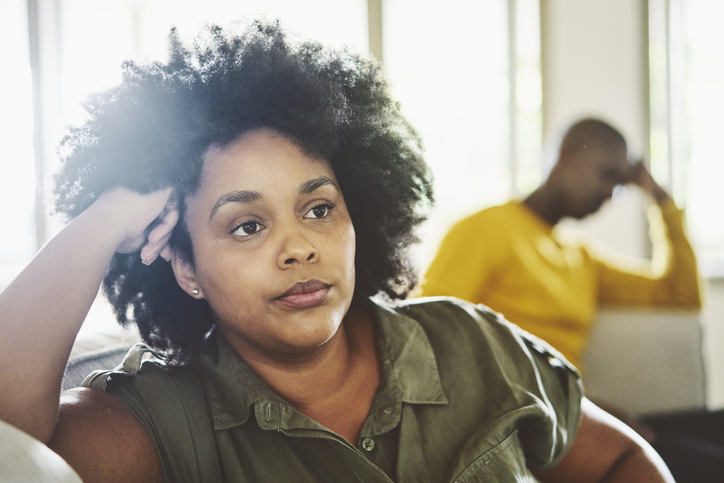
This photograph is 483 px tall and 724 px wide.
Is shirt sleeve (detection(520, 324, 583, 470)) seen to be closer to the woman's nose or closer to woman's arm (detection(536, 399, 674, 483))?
woman's arm (detection(536, 399, 674, 483))

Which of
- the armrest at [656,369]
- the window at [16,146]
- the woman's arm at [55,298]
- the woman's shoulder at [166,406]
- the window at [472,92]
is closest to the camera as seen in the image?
the woman's arm at [55,298]

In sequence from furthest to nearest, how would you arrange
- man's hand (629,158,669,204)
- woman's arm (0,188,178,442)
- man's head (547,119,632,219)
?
man's hand (629,158,669,204) → man's head (547,119,632,219) → woman's arm (0,188,178,442)

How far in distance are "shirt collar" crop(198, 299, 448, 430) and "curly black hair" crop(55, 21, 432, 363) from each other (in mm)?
84

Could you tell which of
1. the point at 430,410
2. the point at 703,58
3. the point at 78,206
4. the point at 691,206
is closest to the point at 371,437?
the point at 430,410

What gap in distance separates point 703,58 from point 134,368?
4204mm

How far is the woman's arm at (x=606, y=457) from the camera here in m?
1.05

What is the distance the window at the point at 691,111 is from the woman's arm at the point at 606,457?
326 centimetres

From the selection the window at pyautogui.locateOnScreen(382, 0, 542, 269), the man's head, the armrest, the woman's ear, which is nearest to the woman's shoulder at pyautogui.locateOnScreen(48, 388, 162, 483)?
the woman's ear

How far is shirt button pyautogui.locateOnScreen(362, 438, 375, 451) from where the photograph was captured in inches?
36.3

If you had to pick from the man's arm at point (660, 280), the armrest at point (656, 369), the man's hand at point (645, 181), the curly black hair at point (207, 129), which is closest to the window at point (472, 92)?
the man's hand at point (645, 181)

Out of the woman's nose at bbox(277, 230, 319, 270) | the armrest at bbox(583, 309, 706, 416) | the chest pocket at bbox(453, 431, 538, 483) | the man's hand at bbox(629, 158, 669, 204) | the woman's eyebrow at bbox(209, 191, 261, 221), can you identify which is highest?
the woman's eyebrow at bbox(209, 191, 261, 221)

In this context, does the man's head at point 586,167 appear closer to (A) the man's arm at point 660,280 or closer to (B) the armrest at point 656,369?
(A) the man's arm at point 660,280

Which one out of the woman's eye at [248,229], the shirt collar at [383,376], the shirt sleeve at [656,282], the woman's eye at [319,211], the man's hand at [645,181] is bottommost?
the shirt sleeve at [656,282]

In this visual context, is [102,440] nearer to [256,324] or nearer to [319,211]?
[256,324]
